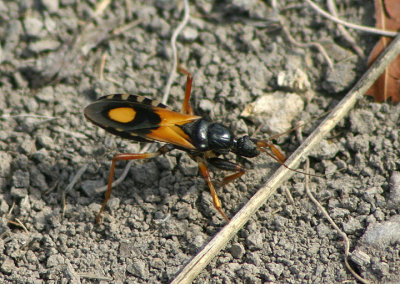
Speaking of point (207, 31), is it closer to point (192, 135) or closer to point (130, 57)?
point (130, 57)

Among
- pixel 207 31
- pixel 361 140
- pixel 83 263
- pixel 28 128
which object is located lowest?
pixel 83 263

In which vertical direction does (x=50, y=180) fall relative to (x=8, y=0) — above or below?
below

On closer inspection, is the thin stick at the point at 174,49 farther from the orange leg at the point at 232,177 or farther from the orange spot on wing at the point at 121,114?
the orange leg at the point at 232,177

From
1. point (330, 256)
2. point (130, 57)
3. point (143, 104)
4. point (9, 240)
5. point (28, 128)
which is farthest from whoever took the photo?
point (130, 57)

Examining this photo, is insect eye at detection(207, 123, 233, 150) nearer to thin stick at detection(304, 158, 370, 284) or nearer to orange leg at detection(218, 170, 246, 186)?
orange leg at detection(218, 170, 246, 186)

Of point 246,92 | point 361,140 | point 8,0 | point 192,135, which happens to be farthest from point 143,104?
point 8,0

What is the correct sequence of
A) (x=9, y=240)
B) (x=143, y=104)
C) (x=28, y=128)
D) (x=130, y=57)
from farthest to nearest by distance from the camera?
(x=130, y=57) < (x=28, y=128) < (x=143, y=104) < (x=9, y=240)

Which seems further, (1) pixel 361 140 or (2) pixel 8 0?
(2) pixel 8 0
